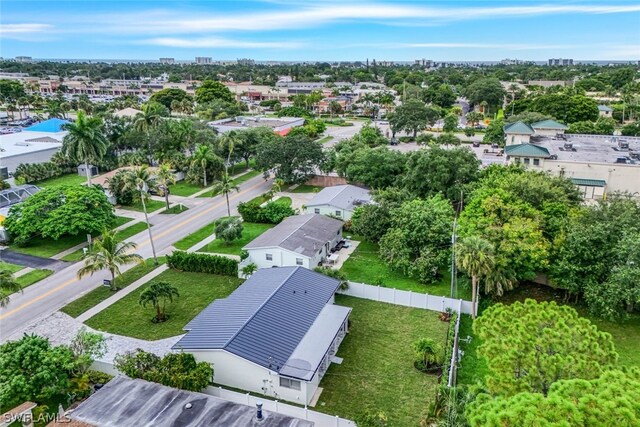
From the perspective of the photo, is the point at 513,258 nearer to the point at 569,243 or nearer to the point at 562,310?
the point at 569,243

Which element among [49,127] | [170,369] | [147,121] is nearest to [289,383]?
[170,369]

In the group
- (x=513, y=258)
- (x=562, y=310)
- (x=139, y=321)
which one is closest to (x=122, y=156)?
(x=139, y=321)

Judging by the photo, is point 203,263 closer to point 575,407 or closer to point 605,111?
point 575,407

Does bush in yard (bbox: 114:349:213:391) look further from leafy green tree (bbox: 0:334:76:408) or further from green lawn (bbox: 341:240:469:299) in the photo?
green lawn (bbox: 341:240:469:299)

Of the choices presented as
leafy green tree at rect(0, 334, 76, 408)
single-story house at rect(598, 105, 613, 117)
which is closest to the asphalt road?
leafy green tree at rect(0, 334, 76, 408)

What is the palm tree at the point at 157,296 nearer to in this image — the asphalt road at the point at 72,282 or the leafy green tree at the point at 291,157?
the asphalt road at the point at 72,282
